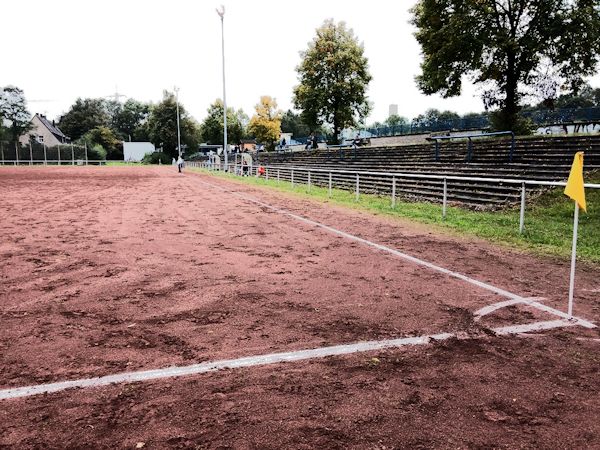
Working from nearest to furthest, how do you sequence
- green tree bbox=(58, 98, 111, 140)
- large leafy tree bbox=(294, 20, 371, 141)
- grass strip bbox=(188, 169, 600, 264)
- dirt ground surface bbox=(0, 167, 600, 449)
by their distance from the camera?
dirt ground surface bbox=(0, 167, 600, 449)
grass strip bbox=(188, 169, 600, 264)
large leafy tree bbox=(294, 20, 371, 141)
green tree bbox=(58, 98, 111, 140)

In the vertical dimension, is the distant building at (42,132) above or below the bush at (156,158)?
above

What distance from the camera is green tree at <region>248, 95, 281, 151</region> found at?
250 feet

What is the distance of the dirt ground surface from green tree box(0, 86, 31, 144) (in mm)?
97121

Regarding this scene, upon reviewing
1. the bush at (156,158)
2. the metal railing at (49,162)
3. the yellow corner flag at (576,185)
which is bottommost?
the yellow corner flag at (576,185)

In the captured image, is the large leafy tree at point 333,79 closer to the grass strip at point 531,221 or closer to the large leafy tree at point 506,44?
the large leafy tree at point 506,44

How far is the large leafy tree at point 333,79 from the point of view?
5359 centimetres

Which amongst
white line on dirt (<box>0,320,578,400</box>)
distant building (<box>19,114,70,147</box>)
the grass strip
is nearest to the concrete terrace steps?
the grass strip

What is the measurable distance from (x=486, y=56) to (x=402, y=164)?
1133cm

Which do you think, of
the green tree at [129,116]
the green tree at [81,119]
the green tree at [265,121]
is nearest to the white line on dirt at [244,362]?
the green tree at [265,121]

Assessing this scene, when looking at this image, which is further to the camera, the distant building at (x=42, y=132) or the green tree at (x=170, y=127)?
the distant building at (x=42, y=132)

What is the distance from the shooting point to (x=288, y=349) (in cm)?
379

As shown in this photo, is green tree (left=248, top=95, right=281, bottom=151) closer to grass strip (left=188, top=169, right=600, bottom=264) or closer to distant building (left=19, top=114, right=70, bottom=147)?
distant building (left=19, top=114, right=70, bottom=147)

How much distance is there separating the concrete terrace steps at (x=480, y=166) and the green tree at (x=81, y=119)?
104 m

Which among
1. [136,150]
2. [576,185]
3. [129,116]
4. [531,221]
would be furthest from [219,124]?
[576,185]
